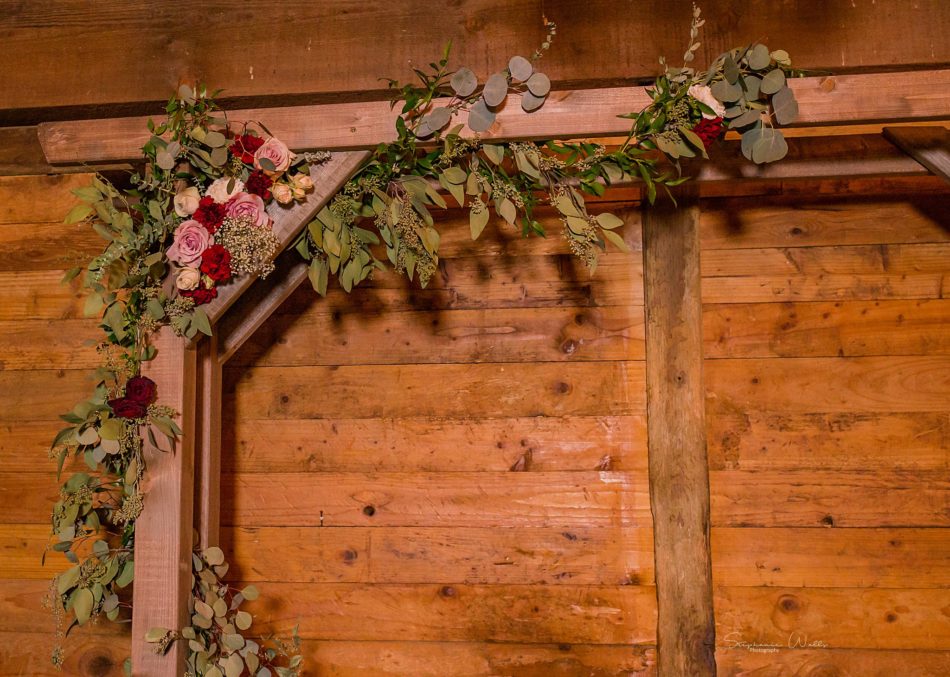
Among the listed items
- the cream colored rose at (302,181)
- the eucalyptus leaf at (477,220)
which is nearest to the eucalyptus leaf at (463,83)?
the eucalyptus leaf at (477,220)

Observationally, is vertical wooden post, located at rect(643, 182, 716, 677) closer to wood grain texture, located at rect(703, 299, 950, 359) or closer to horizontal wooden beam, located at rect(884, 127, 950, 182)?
wood grain texture, located at rect(703, 299, 950, 359)

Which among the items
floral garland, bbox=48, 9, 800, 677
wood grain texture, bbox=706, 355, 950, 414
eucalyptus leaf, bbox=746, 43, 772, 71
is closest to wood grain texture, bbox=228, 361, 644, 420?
wood grain texture, bbox=706, 355, 950, 414

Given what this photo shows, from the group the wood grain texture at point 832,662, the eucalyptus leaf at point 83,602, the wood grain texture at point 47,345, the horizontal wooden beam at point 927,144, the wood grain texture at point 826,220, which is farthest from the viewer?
the wood grain texture at point 47,345

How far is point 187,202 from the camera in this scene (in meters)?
1.47

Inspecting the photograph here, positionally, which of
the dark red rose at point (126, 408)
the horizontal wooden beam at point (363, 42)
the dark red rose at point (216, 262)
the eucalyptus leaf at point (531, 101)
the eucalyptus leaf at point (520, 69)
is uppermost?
the horizontal wooden beam at point (363, 42)

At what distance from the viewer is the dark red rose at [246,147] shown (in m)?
1.47

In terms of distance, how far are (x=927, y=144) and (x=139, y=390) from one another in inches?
71.4

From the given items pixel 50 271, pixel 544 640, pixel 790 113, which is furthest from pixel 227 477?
pixel 790 113

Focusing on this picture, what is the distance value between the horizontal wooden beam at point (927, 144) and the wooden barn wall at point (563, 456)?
44 centimetres

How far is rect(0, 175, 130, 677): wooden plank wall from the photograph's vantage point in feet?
6.98

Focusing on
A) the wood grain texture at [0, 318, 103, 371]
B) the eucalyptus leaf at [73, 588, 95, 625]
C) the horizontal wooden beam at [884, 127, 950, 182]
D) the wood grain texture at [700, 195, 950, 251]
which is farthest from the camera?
the wood grain texture at [0, 318, 103, 371]

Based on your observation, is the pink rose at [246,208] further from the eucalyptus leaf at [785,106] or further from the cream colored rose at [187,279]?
the eucalyptus leaf at [785,106]

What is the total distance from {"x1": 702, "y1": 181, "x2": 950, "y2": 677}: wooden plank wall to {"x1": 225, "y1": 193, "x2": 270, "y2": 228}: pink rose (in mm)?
1285

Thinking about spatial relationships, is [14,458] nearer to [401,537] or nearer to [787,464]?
[401,537]
